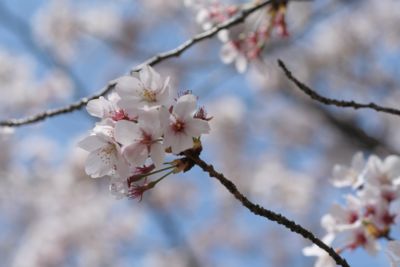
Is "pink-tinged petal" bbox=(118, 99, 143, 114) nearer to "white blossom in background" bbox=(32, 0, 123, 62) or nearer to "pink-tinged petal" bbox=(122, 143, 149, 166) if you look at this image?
"pink-tinged petal" bbox=(122, 143, 149, 166)

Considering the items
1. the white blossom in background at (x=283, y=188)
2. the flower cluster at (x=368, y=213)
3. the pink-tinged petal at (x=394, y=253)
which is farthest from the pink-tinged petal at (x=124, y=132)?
the white blossom in background at (x=283, y=188)

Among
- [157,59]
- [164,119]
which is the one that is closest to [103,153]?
[164,119]

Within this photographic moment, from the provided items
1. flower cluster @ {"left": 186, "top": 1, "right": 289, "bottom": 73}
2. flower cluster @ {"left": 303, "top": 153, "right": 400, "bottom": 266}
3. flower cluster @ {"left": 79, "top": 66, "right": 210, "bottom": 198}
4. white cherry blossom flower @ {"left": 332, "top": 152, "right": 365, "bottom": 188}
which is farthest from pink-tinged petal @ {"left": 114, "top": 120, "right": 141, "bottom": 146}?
flower cluster @ {"left": 186, "top": 1, "right": 289, "bottom": 73}

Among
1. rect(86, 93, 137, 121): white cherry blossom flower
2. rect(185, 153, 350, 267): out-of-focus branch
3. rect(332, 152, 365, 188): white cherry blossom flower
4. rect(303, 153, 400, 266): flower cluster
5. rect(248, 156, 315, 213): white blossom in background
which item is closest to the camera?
rect(185, 153, 350, 267): out-of-focus branch

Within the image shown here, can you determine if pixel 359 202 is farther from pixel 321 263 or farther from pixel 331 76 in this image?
pixel 331 76

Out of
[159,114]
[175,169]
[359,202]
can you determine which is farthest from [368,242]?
[159,114]

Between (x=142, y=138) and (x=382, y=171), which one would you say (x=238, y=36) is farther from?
(x=142, y=138)

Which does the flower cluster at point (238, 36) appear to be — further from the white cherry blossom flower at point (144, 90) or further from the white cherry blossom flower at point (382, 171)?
the white cherry blossom flower at point (144, 90)
